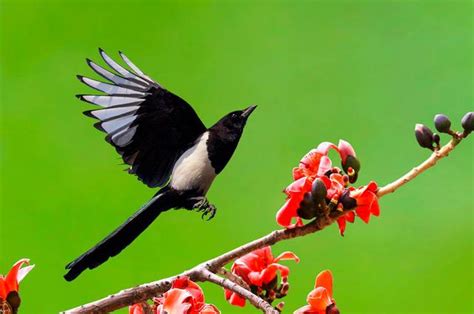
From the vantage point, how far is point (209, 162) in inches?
76.3

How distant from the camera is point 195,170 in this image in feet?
6.20

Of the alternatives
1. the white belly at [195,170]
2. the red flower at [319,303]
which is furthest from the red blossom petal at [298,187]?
the white belly at [195,170]

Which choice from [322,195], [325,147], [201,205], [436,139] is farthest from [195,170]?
[436,139]

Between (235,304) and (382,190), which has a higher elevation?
(382,190)

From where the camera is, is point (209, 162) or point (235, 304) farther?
point (209, 162)

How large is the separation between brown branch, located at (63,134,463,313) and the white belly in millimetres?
568

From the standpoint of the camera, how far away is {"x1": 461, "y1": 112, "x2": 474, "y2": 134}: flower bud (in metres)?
1.31

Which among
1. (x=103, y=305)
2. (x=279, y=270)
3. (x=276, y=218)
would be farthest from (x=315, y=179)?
(x=103, y=305)

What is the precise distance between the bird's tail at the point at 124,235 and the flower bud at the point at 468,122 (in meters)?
0.82

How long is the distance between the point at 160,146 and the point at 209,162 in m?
0.15

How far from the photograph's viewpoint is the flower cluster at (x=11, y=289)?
4.65ft

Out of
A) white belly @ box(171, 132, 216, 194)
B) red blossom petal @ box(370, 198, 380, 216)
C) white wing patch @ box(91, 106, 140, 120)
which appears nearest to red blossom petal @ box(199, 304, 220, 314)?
red blossom petal @ box(370, 198, 380, 216)

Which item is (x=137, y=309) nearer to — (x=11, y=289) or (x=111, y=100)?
(x=11, y=289)

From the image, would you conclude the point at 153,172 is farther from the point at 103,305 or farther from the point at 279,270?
the point at 103,305
